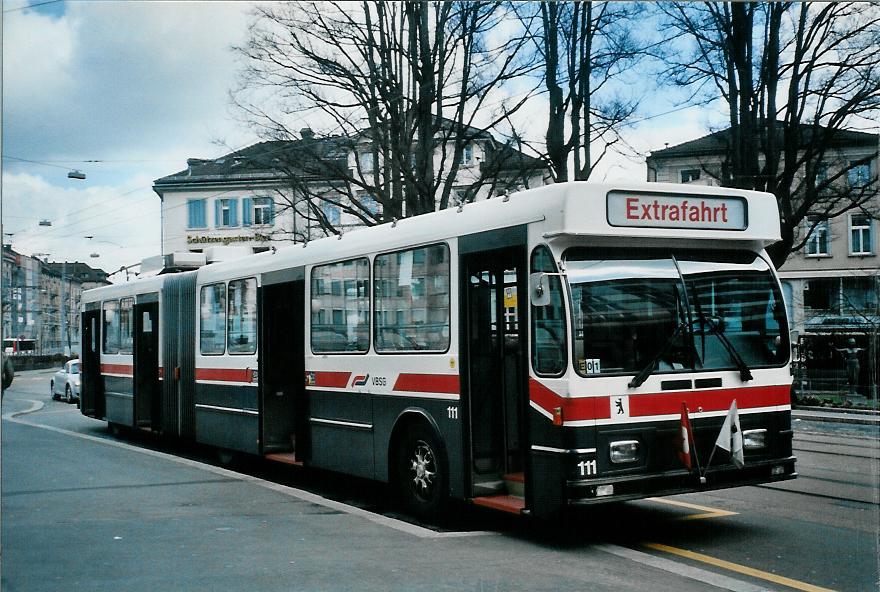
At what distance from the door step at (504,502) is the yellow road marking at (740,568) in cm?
103

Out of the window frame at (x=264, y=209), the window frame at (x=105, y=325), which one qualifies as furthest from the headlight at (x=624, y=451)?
the window frame at (x=264, y=209)

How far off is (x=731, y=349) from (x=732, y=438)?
0.72m

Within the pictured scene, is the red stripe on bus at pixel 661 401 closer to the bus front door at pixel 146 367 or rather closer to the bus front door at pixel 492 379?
the bus front door at pixel 492 379

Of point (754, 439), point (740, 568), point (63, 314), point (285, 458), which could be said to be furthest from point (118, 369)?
point (740, 568)

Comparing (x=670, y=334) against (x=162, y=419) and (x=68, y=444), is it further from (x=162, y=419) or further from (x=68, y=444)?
(x=68, y=444)

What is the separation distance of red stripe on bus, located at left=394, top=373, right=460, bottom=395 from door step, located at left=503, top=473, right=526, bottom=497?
866 millimetres

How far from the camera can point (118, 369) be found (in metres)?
17.9

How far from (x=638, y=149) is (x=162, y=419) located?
11168mm

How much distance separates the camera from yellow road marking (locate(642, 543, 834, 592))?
21.9 feet

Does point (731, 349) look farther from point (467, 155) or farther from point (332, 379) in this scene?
point (467, 155)

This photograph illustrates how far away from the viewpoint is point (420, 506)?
9312 millimetres

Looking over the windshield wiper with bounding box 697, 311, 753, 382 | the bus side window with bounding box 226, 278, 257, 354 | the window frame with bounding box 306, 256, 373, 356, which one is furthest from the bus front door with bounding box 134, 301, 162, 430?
the windshield wiper with bounding box 697, 311, 753, 382

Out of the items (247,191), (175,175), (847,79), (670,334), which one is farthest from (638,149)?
(670,334)

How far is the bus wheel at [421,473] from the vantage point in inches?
357
